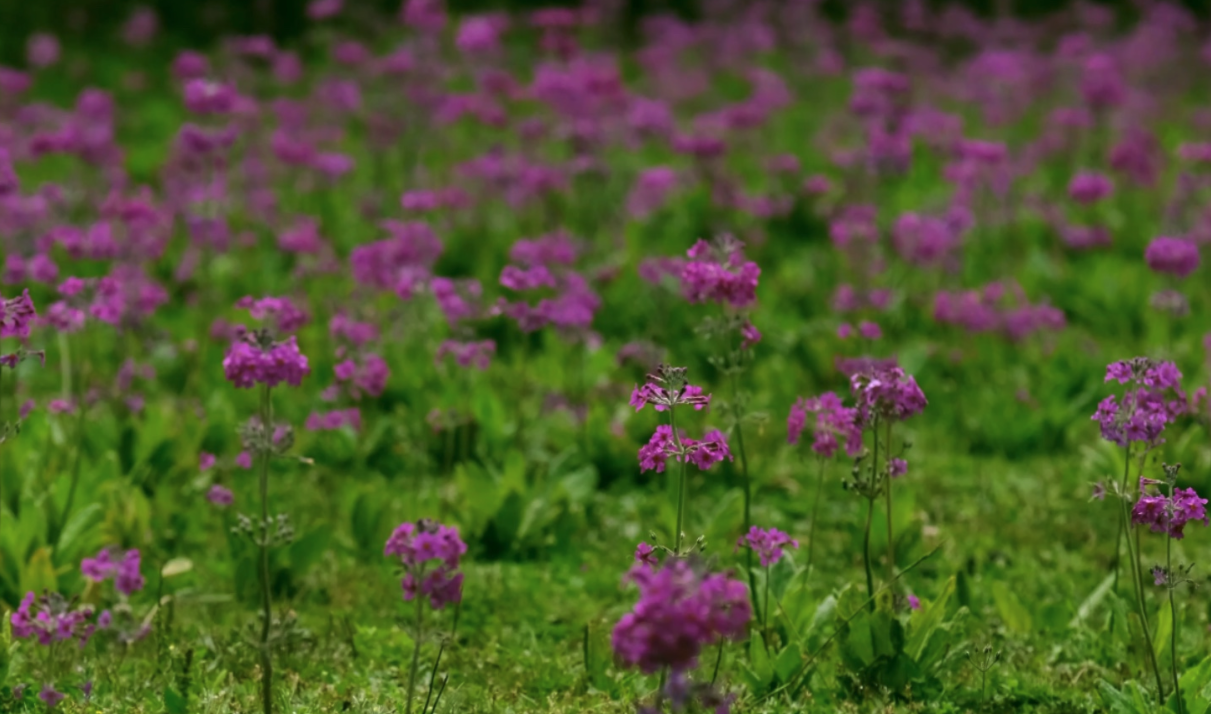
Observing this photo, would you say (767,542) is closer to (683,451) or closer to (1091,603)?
(683,451)

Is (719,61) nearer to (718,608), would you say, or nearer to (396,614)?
(396,614)

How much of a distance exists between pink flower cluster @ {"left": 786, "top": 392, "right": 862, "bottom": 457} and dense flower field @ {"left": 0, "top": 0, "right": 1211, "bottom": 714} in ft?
0.04

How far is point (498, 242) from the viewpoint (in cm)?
923

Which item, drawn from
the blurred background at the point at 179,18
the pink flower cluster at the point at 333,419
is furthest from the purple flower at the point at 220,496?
the blurred background at the point at 179,18

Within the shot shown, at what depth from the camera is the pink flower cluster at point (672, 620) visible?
2688 mm

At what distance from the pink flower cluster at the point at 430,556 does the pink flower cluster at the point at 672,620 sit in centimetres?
77

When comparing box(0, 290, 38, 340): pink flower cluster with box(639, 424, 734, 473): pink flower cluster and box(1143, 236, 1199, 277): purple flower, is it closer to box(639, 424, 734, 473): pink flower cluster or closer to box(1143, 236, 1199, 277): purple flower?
box(639, 424, 734, 473): pink flower cluster

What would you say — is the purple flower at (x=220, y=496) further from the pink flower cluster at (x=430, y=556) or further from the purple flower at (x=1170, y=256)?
the purple flower at (x=1170, y=256)

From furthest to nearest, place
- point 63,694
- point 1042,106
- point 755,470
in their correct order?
point 1042,106 → point 755,470 → point 63,694

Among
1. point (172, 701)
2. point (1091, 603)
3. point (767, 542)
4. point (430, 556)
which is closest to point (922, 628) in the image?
point (767, 542)

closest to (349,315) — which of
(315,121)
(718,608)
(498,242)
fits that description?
(498,242)

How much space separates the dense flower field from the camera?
165 inches

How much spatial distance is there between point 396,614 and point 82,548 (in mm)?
1134

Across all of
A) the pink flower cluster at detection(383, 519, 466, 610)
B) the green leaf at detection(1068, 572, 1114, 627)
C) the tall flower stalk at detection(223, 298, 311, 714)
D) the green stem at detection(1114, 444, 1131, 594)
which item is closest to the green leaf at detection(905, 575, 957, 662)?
the green stem at detection(1114, 444, 1131, 594)
